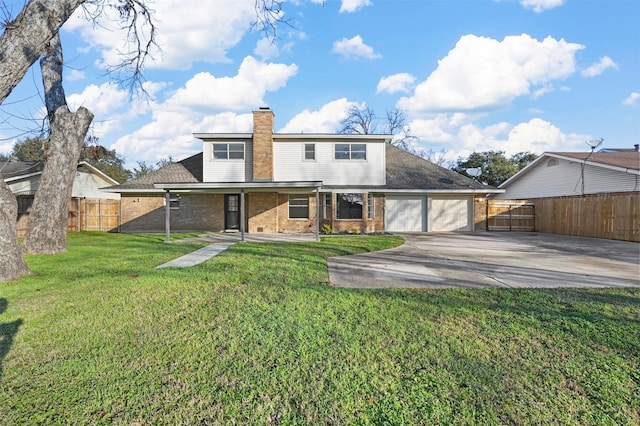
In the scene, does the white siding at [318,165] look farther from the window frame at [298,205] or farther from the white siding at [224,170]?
the white siding at [224,170]

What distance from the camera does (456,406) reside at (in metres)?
2.27

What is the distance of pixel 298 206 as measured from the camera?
17.0 metres

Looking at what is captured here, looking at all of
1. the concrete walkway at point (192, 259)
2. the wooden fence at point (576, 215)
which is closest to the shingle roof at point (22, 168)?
the concrete walkway at point (192, 259)

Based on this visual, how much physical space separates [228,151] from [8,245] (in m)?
11.4

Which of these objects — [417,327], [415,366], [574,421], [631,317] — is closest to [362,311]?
[417,327]

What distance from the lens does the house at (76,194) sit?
16.6 meters

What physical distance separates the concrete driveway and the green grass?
0.63 m

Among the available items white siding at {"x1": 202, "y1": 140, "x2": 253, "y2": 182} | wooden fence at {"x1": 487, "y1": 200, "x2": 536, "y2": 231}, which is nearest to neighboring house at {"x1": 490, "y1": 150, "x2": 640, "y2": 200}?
wooden fence at {"x1": 487, "y1": 200, "x2": 536, "y2": 231}

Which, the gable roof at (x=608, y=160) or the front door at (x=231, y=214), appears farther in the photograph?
the front door at (x=231, y=214)

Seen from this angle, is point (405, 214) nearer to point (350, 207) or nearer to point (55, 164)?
point (350, 207)

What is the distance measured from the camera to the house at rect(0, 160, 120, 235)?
16562 millimetres

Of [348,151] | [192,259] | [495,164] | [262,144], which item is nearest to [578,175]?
[348,151]

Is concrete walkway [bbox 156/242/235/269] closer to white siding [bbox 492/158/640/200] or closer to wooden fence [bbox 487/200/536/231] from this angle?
wooden fence [bbox 487/200/536/231]

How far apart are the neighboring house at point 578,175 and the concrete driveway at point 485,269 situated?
318 inches
